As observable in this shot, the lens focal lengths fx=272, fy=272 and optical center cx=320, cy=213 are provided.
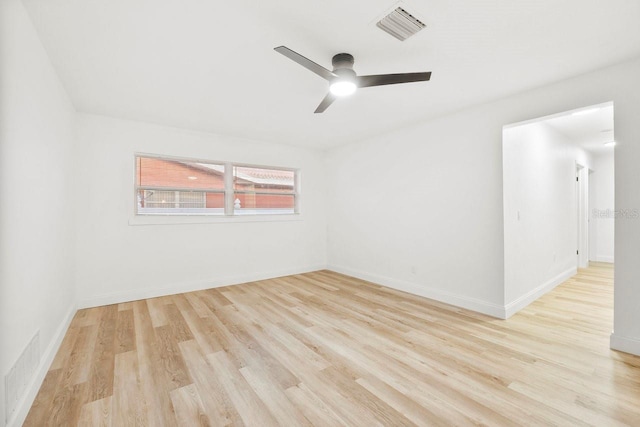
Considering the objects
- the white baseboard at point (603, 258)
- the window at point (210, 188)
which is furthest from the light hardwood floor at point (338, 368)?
the white baseboard at point (603, 258)

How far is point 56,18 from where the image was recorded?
1840 millimetres

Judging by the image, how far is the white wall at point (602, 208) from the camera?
19.9 ft

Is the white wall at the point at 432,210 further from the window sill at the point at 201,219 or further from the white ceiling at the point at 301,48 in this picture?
the window sill at the point at 201,219

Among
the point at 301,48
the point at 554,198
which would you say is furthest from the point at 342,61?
the point at 554,198

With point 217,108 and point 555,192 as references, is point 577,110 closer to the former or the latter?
point 555,192

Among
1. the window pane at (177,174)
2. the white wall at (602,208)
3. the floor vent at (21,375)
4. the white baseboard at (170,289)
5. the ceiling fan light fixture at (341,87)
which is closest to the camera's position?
the floor vent at (21,375)

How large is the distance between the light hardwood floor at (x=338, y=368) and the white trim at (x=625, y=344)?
70 millimetres

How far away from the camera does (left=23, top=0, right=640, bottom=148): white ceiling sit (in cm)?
177

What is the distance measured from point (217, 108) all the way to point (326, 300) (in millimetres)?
2927

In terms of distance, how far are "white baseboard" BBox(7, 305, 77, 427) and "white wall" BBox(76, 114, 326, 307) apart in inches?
37.7

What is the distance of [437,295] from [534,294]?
4.22 ft

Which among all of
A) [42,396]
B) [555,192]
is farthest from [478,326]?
[42,396]

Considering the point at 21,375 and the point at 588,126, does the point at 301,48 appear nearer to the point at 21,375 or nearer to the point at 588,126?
the point at 21,375

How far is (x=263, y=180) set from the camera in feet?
17.1
